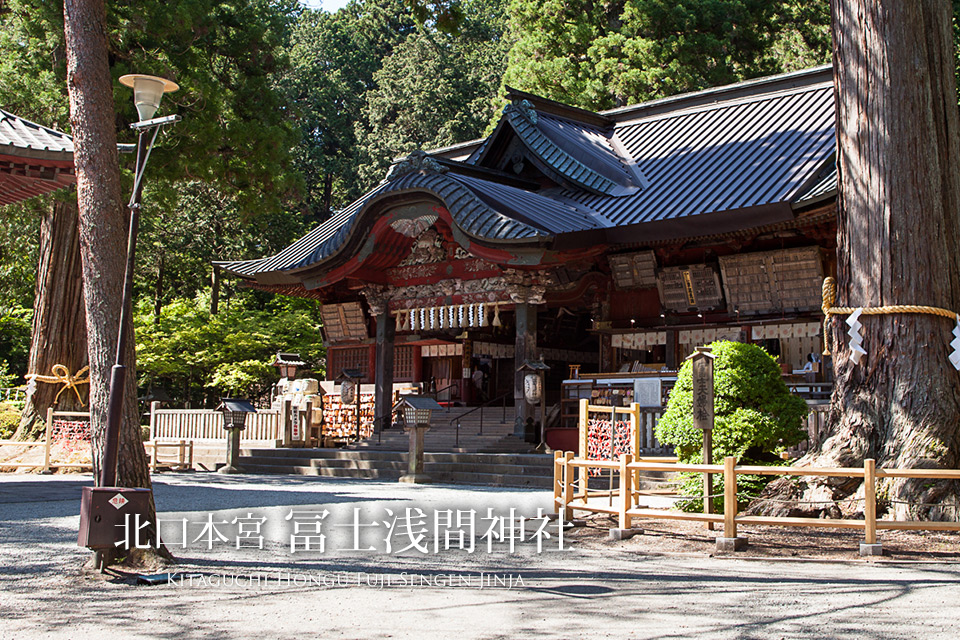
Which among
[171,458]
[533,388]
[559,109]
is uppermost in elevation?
[559,109]

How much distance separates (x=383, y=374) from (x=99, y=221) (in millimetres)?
12678

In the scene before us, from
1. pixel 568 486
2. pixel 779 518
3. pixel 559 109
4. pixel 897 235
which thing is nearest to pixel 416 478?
pixel 568 486

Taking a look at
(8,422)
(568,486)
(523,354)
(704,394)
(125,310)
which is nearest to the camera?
(125,310)

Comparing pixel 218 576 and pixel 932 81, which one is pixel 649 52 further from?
pixel 218 576

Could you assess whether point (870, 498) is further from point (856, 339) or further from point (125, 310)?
point (125, 310)

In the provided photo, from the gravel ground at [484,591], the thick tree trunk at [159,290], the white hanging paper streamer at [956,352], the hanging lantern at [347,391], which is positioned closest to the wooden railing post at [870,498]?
the gravel ground at [484,591]

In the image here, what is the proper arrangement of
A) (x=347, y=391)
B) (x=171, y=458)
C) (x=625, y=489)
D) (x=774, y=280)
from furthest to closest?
(x=347, y=391)
(x=171, y=458)
(x=774, y=280)
(x=625, y=489)

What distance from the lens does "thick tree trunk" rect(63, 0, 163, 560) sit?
6383mm

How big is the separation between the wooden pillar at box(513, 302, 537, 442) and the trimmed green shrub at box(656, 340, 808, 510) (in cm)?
690

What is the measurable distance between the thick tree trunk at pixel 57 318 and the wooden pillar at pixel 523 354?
28.0 feet

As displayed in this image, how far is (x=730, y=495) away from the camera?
7.32m

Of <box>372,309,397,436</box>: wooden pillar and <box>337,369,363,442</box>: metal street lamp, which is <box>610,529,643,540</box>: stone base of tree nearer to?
<box>372,309,397,436</box>: wooden pillar

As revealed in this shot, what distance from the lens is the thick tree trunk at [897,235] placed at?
331 inches

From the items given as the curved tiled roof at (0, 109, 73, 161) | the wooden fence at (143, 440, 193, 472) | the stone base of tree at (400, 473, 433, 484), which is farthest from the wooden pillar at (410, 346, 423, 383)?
the curved tiled roof at (0, 109, 73, 161)
